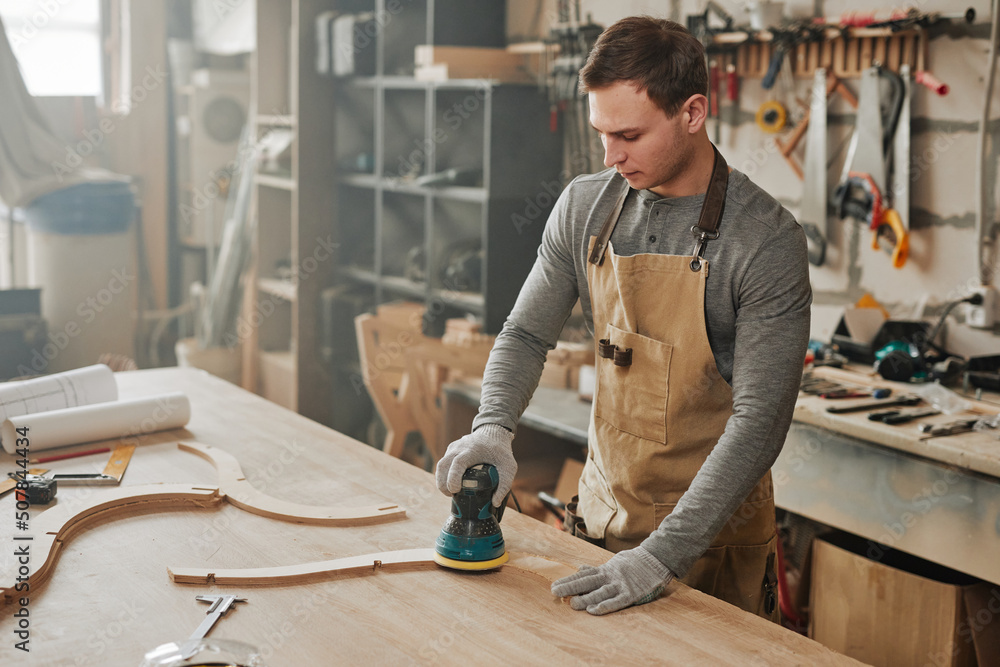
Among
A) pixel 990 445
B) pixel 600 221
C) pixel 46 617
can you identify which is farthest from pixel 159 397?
pixel 990 445

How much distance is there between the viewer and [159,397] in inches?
89.2

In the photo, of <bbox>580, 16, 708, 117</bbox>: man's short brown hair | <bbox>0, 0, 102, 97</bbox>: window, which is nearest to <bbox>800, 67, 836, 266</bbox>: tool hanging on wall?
<bbox>580, 16, 708, 117</bbox>: man's short brown hair

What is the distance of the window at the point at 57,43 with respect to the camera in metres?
5.41

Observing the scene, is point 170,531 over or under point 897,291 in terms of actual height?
under

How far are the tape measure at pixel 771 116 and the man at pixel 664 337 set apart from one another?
1310 mm

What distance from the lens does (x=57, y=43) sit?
5.66m

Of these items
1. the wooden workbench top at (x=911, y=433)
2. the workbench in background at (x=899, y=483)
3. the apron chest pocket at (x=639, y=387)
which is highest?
the apron chest pocket at (x=639, y=387)

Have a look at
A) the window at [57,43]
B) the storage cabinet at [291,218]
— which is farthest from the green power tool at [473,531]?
the window at [57,43]

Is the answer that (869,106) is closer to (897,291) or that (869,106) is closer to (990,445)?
(897,291)

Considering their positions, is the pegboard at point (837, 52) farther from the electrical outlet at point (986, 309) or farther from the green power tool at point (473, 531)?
the green power tool at point (473, 531)

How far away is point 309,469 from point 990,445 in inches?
59.9

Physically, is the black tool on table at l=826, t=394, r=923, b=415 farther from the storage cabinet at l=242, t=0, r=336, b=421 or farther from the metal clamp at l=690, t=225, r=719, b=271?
the storage cabinet at l=242, t=0, r=336, b=421

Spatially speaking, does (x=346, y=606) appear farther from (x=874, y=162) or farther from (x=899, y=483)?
(x=874, y=162)

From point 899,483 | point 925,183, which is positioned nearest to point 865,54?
point 925,183
